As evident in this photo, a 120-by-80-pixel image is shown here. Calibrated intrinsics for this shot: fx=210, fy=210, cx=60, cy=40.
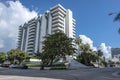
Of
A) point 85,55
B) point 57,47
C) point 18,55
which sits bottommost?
point 85,55

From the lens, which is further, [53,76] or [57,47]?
[57,47]

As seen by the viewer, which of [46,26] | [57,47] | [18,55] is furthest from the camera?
[46,26]

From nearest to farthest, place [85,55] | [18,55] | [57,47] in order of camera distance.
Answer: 1. [57,47]
2. [85,55]
3. [18,55]

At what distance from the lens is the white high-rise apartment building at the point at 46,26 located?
150 metres

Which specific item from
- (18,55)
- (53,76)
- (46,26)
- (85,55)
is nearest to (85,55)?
(85,55)

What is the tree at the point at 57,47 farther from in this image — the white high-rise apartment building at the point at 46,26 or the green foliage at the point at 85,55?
the white high-rise apartment building at the point at 46,26

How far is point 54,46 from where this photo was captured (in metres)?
65.8

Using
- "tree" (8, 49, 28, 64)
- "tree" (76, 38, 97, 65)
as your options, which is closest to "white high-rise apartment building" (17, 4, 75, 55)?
"tree" (8, 49, 28, 64)

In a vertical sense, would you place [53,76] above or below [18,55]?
below

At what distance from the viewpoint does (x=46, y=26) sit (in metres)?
156

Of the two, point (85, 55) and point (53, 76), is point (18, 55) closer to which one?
point (85, 55)

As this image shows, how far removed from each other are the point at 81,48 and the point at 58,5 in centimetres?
6240

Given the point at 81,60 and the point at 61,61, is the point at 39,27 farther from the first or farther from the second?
the point at 61,61

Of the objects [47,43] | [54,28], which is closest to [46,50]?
[47,43]
